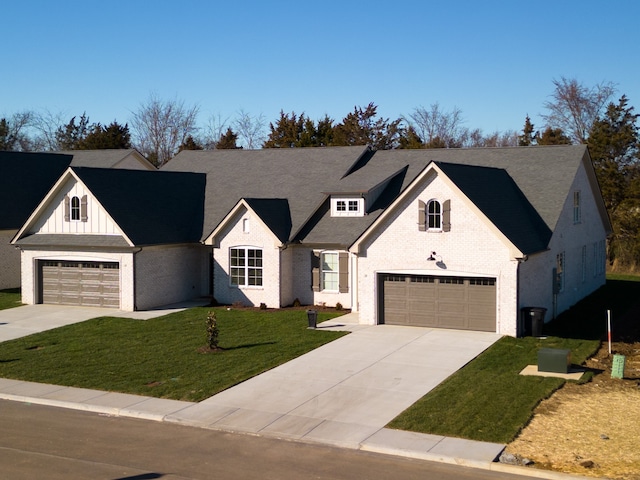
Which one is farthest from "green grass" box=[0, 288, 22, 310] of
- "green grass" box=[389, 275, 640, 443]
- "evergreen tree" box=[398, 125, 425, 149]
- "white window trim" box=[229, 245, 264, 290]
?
"evergreen tree" box=[398, 125, 425, 149]

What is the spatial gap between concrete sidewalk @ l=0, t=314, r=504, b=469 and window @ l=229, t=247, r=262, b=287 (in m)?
8.10

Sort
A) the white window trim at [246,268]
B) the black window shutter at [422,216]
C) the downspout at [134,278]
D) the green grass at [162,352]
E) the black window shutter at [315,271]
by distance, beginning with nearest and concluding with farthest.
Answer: the green grass at [162,352], the black window shutter at [422,216], the downspout at [134,278], the black window shutter at [315,271], the white window trim at [246,268]

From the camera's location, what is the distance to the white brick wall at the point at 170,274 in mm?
30297

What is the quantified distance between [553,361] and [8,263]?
2781 centimetres

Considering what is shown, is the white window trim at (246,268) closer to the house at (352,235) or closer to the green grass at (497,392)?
the house at (352,235)

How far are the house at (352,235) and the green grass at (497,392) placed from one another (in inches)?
64.7

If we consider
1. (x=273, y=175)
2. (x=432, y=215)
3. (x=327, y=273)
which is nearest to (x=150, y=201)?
→ (x=273, y=175)

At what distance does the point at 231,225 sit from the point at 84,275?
647cm

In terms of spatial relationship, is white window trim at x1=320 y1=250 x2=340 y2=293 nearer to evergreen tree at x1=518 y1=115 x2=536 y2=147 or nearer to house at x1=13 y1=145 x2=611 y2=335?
house at x1=13 y1=145 x2=611 y2=335

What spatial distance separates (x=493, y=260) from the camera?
24672 millimetres

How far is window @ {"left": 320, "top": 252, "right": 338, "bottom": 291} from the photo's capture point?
30656 mm

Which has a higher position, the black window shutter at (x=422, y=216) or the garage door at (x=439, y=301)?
the black window shutter at (x=422, y=216)

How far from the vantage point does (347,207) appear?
31.8 metres

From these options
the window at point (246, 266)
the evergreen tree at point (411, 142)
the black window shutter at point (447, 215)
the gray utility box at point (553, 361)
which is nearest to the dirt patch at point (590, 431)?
the gray utility box at point (553, 361)
